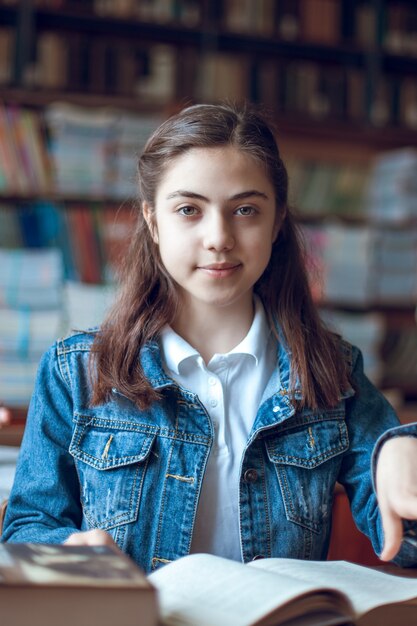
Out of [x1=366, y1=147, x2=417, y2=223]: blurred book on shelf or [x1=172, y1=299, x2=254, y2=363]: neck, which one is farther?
[x1=366, y1=147, x2=417, y2=223]: blurred book on shelf

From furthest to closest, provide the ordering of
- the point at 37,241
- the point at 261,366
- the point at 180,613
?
the point at 37,241
the point at 261,366
the point at 180,613

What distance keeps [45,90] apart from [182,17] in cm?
66

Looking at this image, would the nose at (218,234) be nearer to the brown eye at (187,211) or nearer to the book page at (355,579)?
the brown eye at (187,211)

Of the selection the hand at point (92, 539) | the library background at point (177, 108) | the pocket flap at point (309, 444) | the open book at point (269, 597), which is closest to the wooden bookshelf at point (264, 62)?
the library background at point (177, 108)

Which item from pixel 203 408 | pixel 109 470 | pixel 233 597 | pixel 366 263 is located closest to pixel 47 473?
pixel 109 470

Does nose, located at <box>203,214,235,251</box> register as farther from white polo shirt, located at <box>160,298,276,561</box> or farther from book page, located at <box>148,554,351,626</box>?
book page, located at <box>148,554,351,626</box>

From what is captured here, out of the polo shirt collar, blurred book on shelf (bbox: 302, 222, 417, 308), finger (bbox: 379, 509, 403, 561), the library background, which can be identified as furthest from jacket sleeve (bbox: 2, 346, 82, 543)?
blurred book on shelf (bbox: 302, 222, 417, 308)

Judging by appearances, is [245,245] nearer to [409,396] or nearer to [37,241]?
[37,241]

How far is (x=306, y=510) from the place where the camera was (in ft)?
4.05

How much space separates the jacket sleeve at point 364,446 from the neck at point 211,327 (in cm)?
18

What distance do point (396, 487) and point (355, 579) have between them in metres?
0.11

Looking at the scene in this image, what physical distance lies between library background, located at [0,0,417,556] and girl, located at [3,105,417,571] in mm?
1657

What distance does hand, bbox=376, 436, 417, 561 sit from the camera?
0.97m

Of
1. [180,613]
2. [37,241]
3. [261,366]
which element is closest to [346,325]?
[37,241]
